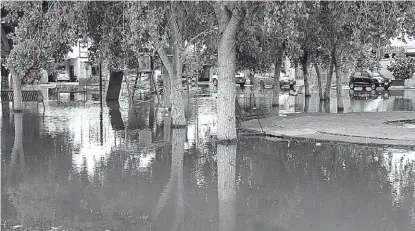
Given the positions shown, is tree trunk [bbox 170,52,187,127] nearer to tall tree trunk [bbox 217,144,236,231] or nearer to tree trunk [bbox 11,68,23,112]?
tall tree trunk [bbox 217,144,236,231]

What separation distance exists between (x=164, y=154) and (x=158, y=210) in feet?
18.4

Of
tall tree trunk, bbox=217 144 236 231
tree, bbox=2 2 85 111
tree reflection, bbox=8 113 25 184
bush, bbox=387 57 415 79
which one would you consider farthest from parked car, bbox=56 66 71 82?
tall tree trunk, bbox=217 144 236 231

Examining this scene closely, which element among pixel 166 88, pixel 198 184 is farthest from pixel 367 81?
pixel 198 184

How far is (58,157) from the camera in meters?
13.5

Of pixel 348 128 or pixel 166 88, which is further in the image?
pixel 166 88

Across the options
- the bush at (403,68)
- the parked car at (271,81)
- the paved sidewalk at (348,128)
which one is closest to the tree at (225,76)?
the paved sidewalk at (348,128)

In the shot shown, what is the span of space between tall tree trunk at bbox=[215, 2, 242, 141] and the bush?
4150 centimetres

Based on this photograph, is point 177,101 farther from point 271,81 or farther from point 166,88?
point 271,81

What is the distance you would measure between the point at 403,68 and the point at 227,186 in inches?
1920

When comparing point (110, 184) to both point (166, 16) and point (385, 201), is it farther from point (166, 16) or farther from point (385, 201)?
point (166, 16)

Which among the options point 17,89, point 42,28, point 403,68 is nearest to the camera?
point 42,28

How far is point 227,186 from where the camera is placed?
33.7 feet

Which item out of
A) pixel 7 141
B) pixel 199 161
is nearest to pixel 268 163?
pixel 199 161

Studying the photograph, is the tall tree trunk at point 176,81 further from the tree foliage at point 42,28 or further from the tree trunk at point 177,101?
the tree foliage at point 42,28
